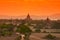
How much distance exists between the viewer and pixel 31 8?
214cm

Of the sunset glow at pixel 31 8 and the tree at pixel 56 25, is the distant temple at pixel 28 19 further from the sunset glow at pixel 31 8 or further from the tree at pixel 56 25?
the tree at pixel 56 25

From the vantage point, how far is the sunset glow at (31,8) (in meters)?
2.12

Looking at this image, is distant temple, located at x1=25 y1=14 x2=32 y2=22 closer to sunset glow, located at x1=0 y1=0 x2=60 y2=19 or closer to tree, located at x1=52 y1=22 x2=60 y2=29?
sunset glow, located at x1=0 y1=0 x2=60 y2=19

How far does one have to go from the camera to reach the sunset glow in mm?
2117

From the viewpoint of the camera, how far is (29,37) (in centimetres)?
207

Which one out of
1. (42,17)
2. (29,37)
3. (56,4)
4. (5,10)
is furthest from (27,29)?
(56,4)

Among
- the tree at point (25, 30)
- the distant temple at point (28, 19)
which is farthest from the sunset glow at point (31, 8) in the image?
the tree at point (25, 30)

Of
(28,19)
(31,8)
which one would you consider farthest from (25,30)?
(31,8)

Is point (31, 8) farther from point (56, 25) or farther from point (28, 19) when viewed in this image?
point (56, 25)

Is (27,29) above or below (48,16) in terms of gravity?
below

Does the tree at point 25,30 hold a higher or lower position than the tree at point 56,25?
lower

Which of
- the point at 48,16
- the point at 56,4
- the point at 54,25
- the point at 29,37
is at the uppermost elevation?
the point at 56,4

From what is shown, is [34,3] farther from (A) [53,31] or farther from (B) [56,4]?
(A) [53,31]

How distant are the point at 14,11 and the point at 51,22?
1.87 ft
